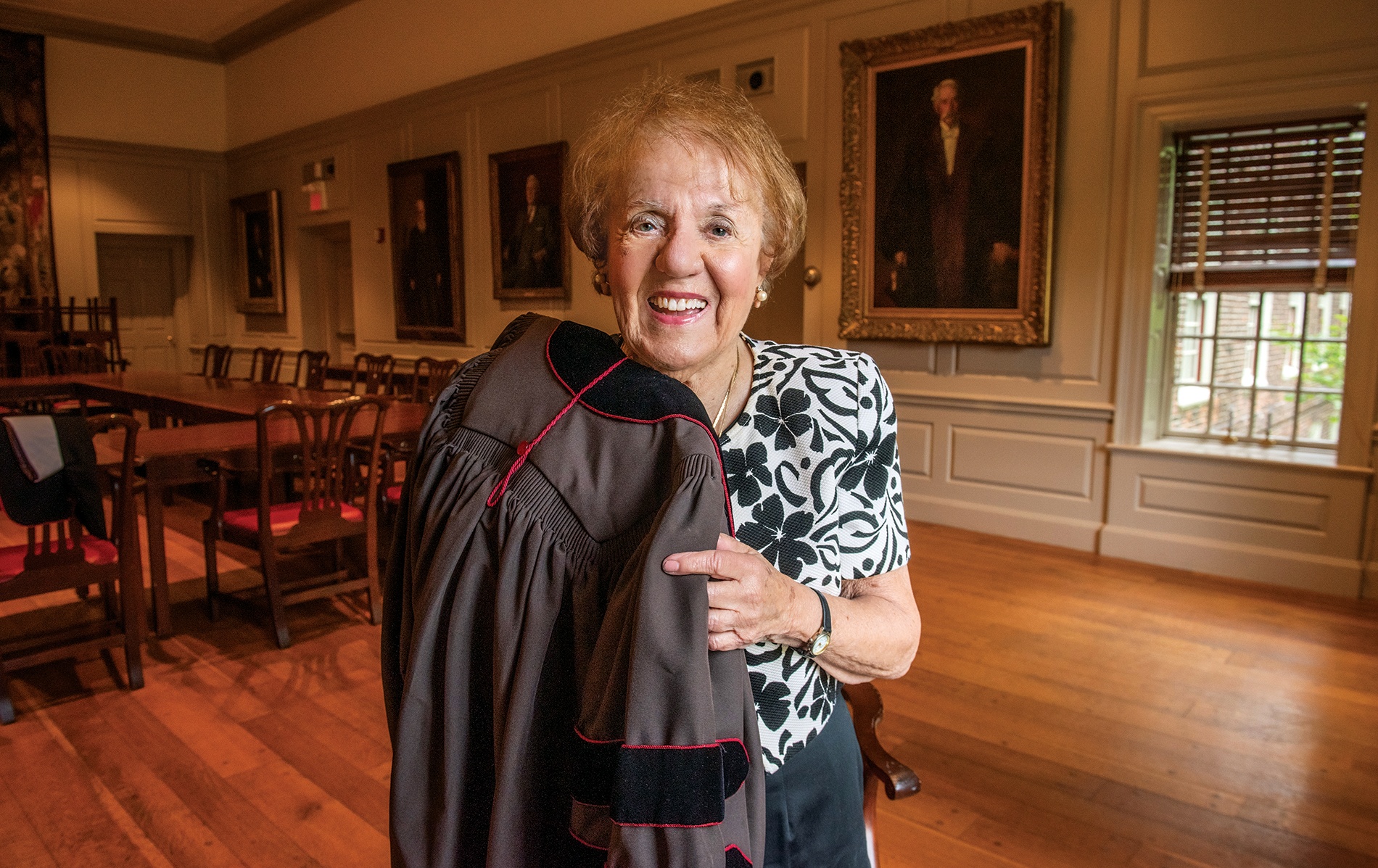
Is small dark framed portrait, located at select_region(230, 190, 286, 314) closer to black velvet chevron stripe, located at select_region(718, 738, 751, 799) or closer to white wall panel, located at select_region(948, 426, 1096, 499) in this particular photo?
white wall panel, located at select_region(948, 426, 1096, 499)

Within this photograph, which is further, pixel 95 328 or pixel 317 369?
pixel 95 328

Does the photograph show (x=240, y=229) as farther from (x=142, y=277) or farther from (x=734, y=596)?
(x=734, y=596)

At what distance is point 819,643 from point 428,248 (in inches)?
333

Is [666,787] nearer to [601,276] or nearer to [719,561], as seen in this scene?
[719,561]

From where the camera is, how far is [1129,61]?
4.80 metres

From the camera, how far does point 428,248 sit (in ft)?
29.0

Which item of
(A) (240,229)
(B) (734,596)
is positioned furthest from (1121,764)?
(A) (240,229)

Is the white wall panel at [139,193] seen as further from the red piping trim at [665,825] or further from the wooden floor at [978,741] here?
the red piping trim at [665,825]

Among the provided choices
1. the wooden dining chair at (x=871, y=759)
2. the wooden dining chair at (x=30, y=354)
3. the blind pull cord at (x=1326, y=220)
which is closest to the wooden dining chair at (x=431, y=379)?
the wooden dining chair at (x=30, y=354)

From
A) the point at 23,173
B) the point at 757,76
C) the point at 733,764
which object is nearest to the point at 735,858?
the point at 733,764

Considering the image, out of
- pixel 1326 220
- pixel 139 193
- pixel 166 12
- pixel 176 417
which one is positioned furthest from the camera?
pixel 139 193

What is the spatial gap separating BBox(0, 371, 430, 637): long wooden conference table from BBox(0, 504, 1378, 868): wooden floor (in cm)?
61

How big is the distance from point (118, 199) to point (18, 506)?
389 inches

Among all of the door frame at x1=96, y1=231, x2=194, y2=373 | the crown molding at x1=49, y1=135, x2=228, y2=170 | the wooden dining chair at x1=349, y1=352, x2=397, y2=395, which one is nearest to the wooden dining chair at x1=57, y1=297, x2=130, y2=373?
the door frame at x1=96, y1=231, x2=194, y2=373
